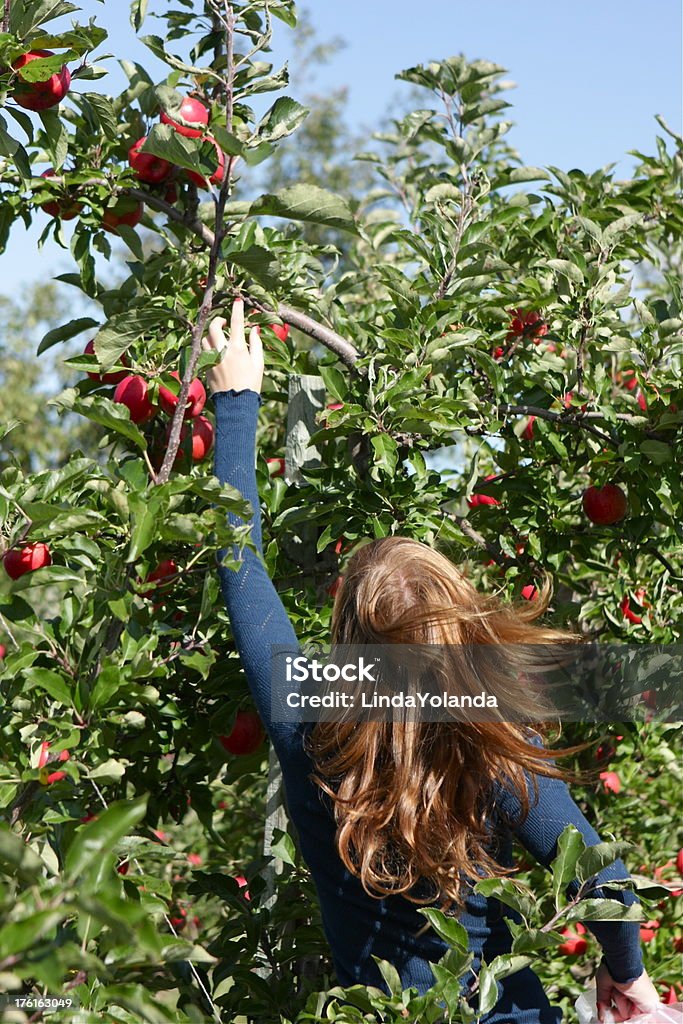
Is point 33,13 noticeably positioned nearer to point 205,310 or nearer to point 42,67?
→ point 42,67

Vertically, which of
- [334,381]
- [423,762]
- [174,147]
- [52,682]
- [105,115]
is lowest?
[423,762]

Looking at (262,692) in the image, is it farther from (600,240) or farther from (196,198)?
(600,240)

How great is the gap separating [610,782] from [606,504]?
35.7 inches

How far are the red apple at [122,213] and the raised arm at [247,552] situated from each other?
1.47ft

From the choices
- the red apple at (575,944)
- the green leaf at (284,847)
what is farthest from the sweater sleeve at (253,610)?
the red apple at (575,944)

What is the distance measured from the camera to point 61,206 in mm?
1932

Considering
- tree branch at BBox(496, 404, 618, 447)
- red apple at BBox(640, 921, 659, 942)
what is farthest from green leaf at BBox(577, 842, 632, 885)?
red apple at BBox(640, 921, 659, 942)

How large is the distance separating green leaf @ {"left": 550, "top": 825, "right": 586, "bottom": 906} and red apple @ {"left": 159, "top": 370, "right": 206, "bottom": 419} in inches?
36.7

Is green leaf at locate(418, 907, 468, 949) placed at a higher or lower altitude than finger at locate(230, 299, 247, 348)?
lower

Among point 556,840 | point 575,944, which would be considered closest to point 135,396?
point 556,840

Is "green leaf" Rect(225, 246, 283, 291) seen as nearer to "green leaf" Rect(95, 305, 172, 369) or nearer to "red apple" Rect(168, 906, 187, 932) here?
"green leaf" Rect(95, 305, 172, 369)

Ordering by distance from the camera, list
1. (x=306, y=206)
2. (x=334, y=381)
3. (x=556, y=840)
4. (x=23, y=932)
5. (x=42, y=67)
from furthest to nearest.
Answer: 1. (x=334, y=381)
2. (x=306, y=206)
3. (x=42, y=67)
4. (x=556, y=840)
5. (x=23, y=932)

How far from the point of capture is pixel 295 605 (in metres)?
1.78

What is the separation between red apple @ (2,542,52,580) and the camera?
1451 millimetres
